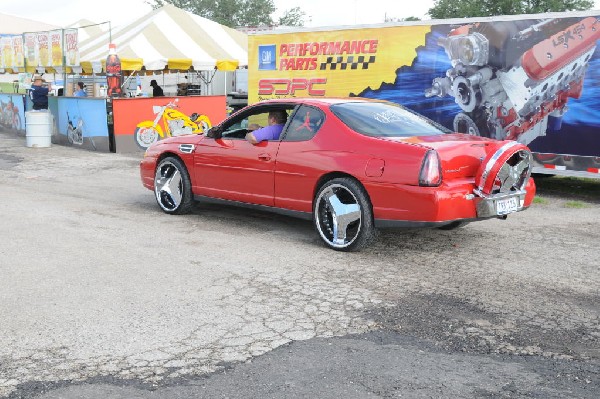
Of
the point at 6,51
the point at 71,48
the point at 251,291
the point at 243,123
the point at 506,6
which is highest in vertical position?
the point at 506,6

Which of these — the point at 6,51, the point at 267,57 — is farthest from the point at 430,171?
the point at 6,51

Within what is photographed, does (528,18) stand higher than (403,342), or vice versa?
(528,18)

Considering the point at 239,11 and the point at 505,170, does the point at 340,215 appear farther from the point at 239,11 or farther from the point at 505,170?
the point at 239,11

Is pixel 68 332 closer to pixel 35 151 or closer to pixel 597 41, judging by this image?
pixel 597 41

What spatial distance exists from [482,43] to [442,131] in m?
4.09

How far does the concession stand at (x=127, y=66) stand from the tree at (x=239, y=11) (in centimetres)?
4685

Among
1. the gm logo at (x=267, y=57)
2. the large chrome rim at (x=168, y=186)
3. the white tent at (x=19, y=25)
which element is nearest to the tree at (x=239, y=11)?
the white tent at (x=19, y=25)

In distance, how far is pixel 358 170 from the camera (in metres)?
6.50

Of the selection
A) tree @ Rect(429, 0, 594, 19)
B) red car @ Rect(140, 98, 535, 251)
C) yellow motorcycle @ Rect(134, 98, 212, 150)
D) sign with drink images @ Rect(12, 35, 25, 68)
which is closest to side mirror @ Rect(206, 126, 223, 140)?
red car @ Rect(140, 98, 535, 251)

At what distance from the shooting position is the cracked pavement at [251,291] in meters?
4.17

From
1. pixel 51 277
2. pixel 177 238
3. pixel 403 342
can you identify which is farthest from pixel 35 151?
pixel 403 342

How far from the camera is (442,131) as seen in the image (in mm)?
7277

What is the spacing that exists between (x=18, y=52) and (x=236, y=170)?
57.7ft

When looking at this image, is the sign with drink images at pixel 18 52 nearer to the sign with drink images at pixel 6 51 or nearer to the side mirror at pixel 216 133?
the sign with drink images at pixel 6 51
